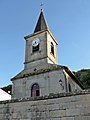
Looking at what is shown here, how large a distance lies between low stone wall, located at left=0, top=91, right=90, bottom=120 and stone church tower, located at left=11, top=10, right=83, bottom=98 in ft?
42.0

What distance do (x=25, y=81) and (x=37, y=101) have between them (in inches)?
624

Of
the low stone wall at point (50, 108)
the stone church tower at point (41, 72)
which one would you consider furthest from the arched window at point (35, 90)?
the low stone wall at point (50, 108)

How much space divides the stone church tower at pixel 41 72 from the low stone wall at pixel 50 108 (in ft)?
42.0

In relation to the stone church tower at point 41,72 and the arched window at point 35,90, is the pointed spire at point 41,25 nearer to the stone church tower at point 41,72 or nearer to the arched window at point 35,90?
the stone church tower at point 41,72

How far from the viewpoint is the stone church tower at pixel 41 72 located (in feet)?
61.4

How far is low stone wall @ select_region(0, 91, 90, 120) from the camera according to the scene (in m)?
4.48

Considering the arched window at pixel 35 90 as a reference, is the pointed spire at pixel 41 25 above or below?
above

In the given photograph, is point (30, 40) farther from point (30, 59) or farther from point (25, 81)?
point (25, 81)

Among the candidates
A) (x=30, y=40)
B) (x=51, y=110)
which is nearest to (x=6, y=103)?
(x=51, y=110)

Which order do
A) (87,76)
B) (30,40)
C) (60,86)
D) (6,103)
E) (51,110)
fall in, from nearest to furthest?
(51,110)
(6,103)
(60,86)
(30,40)
(87,76)

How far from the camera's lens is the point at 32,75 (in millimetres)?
20578

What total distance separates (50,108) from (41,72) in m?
15.1

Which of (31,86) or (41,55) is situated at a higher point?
(41,55)

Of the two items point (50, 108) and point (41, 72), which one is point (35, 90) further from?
point (50, 108)
